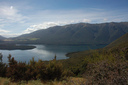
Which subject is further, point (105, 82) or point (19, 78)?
point (19, 78)

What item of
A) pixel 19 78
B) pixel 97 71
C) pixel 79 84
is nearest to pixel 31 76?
pixel 19 78

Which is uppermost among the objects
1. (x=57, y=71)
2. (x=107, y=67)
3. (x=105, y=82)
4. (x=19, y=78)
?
(x=107, y=67)

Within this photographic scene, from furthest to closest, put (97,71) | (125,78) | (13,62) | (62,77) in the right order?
(13,62) → (62,77) → (97,71) → (125,78)

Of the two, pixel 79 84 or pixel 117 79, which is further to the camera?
pixel 79 84

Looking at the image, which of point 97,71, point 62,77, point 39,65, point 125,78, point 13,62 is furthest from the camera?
point 13,62

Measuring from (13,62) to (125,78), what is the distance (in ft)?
20.8

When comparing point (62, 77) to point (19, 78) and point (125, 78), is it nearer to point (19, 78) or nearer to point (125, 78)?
point (19, 78)

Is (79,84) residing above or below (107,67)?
below

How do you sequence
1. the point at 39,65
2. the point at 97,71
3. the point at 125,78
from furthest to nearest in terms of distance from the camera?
1. the point at 39,65
2. the point at 97,71
3. the point at 125,78

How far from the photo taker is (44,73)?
5941 millimetres

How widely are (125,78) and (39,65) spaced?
4.55 meters

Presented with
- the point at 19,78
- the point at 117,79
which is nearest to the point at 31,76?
the point at 19,78

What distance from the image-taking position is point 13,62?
6941mm

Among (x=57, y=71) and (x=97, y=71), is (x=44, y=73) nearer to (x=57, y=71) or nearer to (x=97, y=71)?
(x=57, y=71)
